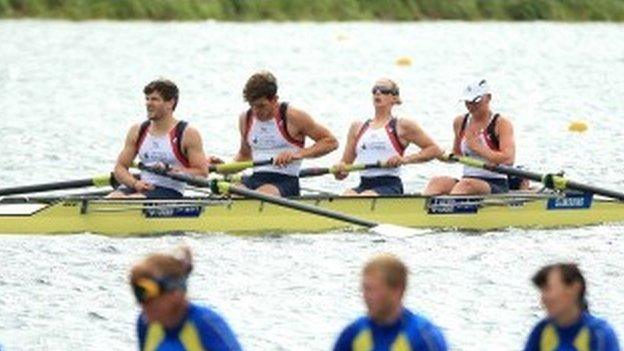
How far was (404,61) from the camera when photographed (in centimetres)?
4503

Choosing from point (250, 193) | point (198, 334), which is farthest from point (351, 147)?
point (198, 334)

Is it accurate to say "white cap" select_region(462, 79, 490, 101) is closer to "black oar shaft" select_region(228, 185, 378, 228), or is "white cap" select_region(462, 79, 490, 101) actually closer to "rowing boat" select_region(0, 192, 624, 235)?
"rowing boat" select_region(0, 192, 624, 235)

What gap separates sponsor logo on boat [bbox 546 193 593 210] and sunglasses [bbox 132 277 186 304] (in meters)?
10.2

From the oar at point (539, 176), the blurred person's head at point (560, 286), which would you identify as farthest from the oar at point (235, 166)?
the blurred person's head at point (560, 286)

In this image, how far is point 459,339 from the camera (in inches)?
567

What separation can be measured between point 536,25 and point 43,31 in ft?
39.3

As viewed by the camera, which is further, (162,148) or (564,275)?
(162,148)

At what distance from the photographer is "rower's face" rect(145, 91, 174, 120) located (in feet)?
55.7

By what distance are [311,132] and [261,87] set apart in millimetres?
715

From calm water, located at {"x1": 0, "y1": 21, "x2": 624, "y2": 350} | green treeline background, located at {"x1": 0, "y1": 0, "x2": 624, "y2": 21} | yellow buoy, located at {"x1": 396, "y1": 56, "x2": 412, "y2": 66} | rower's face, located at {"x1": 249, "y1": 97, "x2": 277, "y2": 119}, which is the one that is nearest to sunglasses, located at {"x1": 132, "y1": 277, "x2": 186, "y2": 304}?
calm water, located at {"x1": 0, "y1": 21, "x2": 624, "y2": 350}

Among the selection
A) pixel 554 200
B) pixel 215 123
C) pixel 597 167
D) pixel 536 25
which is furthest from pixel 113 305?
pixel 536 25

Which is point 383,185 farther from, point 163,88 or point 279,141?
point 163,88

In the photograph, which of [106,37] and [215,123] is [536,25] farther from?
[215,123]

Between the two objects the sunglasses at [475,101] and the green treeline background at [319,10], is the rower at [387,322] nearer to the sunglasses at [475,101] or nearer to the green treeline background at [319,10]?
the sunglasses at [475,101]
